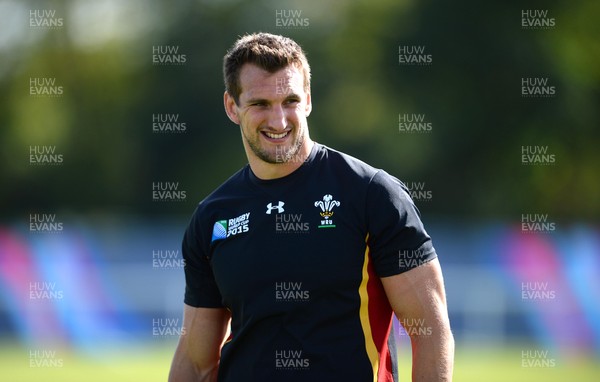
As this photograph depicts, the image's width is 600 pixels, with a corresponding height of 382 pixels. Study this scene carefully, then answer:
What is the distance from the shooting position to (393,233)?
3.68 metres

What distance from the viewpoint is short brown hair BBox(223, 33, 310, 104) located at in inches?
156

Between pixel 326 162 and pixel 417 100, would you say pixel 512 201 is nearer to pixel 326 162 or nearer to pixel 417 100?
pixel 417 100

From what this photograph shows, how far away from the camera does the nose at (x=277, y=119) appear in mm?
3916

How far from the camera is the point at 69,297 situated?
18156 mm

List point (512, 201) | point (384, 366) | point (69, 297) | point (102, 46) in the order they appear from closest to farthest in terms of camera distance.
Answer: point (384, 366) → point (69, 297) → point (512, 201) → point (102, 46)

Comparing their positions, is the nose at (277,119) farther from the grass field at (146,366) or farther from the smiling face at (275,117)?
the grass field at (146,366)

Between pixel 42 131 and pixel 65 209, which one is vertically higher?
pixel 42 131

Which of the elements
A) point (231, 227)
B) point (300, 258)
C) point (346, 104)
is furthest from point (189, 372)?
point (346, 104)

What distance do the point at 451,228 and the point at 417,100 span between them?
7.16 metres

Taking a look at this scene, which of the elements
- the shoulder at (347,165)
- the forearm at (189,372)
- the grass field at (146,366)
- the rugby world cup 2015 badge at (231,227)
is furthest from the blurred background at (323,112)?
the shoulder at (347,165)

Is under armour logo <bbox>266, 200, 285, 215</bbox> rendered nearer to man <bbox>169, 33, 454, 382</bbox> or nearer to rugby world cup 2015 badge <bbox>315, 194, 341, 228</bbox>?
man <bbox>169, 33, 454, 382</bbox>

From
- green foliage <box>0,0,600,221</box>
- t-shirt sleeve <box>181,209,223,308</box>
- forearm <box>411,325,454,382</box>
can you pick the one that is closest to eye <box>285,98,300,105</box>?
t-shirt sleeve <box>181,209,223,308</box>

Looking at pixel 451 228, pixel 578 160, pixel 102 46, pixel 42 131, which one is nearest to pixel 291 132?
pixel 451 228

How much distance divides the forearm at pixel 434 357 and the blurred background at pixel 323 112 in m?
17.1
